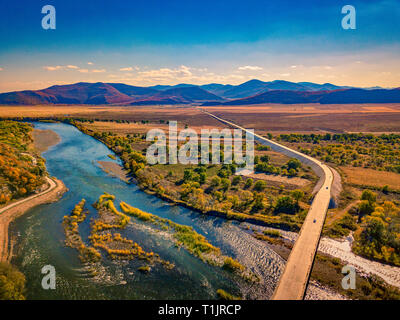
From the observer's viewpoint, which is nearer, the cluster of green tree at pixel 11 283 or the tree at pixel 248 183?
the cluster of green tree at pixel 11 283

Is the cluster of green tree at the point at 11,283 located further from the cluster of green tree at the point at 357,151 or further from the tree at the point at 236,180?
the cluster of green tree at the point at 357,151

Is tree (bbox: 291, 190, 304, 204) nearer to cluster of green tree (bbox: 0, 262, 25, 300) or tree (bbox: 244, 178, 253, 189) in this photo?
tree (bbox: 244, 178, 253, 189)

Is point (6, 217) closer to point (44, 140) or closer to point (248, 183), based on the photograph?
point (248, 183)

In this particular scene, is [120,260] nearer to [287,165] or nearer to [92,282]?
[92,282]

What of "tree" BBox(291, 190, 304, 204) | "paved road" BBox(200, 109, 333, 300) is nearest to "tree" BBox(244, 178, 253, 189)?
"tree" BBox(291, 190, 304, 204)

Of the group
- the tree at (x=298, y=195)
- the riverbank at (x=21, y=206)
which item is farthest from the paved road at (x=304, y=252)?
the riverbank at (x=21, y=206)
